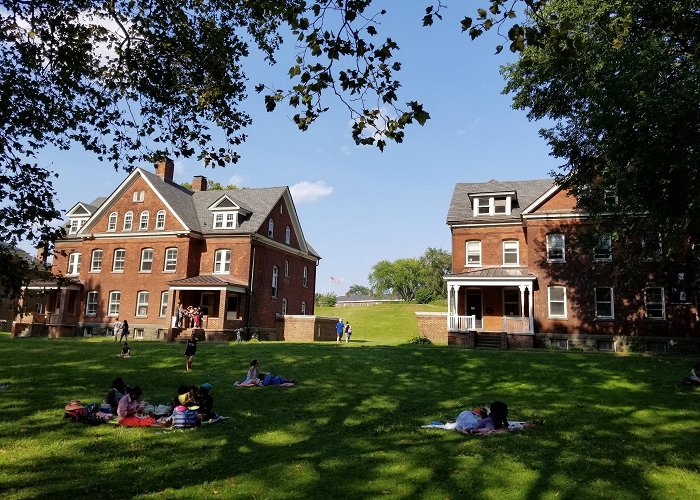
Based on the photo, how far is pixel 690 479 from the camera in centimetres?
853

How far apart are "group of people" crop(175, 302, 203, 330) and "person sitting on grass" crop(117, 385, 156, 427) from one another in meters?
22.3

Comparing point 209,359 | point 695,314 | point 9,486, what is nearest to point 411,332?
point 695,314

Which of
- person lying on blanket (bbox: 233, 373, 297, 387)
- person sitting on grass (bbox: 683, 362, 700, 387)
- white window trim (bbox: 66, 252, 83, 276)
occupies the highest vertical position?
white window trim (bbox: 66, 252, 83, 276)

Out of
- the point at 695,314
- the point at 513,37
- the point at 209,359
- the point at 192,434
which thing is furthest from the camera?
the point at 695,314

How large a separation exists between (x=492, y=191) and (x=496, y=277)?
22.5 ft

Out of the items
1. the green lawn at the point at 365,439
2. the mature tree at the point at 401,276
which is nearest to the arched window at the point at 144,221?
the green lawn at the point at 365,439

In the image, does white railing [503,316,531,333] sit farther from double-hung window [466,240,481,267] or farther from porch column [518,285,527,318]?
double-hung window [466,240,481,267]

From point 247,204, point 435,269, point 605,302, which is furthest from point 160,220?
point 435,269

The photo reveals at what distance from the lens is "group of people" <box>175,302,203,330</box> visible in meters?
34.3

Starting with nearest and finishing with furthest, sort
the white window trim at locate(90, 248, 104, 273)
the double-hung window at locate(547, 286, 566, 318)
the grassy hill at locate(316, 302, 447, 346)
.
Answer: the double-hung window at locate(547, 286, 566, 318)
the white window trim at locate(90, 248, 104, 273)
the grassy hill at locate(316, 302, 447, 346)

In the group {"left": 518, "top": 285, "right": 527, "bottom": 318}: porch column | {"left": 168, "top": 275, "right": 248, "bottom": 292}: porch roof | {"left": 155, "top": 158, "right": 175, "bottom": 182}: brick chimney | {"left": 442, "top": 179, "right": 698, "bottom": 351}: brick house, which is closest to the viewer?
{"left": 442, "top": 179, "right": 698, "bottom": 351}: brick house

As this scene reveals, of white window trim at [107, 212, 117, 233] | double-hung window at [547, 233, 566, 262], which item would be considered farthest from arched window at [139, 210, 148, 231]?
double-hung window at [547, 233, 566, 262]

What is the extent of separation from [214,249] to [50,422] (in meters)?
27.7

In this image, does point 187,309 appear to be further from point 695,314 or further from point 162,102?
point 695,314
